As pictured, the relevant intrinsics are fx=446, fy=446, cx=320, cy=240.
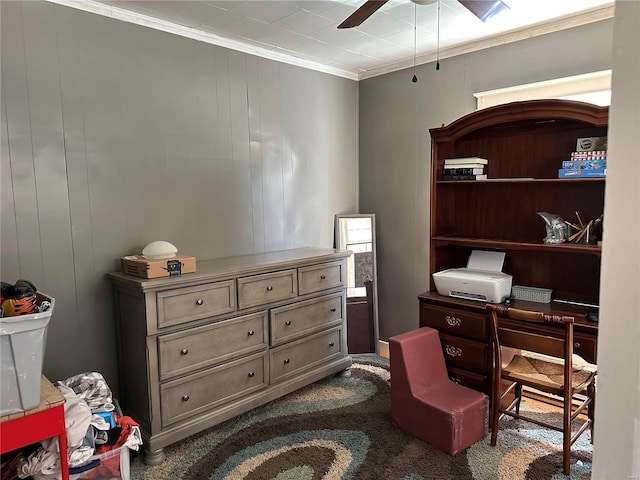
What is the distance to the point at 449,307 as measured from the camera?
9.39 feet

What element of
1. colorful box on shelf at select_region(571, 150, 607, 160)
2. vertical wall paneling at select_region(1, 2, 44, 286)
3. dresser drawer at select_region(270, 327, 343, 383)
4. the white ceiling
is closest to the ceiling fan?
the white ceiling

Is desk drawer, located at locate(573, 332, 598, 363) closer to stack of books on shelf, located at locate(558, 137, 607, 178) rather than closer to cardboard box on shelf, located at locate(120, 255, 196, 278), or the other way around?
stack of books on shelf, located at locate(558, 137, 607, 178)

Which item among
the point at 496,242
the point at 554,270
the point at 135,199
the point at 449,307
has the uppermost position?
the point at 135,199

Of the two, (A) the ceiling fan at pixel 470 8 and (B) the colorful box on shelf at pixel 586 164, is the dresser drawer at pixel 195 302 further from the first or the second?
(B) the colorful box on shelf at pixel 586 164

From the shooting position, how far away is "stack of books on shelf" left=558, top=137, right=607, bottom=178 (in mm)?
2400

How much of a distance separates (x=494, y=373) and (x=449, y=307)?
19.7 inches

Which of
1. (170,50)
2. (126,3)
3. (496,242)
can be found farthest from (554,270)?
(126,3)

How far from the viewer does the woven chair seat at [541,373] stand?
2.34 m

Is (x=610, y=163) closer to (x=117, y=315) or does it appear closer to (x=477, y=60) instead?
(x=117, y=315)

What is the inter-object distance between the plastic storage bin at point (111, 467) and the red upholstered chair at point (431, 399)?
1527mm

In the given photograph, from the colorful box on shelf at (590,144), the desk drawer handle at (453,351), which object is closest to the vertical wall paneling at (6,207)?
the desk drawer handle at (453,351)

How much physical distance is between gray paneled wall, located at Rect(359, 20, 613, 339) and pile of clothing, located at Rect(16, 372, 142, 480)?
2468 millimetres

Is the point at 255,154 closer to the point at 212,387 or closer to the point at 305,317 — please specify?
the point at 305,317

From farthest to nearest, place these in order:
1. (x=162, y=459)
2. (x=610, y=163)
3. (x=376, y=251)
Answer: (x=376, y=251)
(x=162, y=459)
(x=610, y=163)
